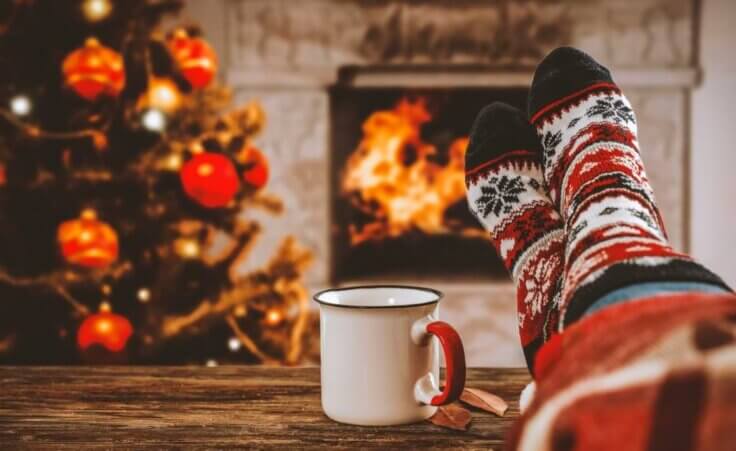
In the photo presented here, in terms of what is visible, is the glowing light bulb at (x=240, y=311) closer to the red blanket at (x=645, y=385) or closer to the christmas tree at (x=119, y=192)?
the christmas tree at (x=119, y=192)

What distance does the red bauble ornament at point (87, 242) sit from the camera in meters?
1.25

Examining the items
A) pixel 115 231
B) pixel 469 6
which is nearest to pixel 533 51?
pixel 469 6

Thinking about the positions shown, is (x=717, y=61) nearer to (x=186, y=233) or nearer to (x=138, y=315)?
(x=186, y=233)

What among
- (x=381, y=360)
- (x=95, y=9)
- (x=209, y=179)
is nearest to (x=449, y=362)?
(x=381, y=360)

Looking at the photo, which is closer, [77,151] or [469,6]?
[77,151]

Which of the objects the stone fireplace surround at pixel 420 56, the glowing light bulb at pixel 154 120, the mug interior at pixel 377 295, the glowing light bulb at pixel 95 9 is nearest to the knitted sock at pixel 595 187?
→ the mug interior at pixel 377 295

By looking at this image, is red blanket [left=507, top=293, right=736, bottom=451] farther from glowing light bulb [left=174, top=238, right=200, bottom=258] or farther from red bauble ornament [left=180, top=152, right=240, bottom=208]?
glowing light bulb [left=174, top=238, right=200, bottom=258]

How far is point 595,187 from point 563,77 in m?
0.34

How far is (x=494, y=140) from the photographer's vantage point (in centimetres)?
76

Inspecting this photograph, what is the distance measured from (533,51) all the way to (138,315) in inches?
48.0

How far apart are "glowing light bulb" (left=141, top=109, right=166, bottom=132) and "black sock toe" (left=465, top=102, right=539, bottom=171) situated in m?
0.77

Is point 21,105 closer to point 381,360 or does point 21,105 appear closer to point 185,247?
point 185,247

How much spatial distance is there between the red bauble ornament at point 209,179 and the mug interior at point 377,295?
0.85 m

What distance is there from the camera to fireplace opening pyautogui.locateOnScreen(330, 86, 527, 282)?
1982 millimetres
